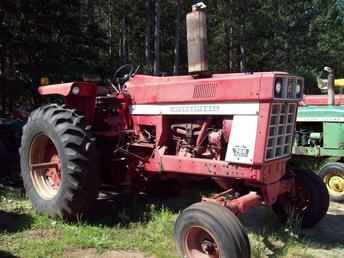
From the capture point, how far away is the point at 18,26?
39.8 feet

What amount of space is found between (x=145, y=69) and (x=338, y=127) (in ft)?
52.7

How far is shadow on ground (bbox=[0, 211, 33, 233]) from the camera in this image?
512 centimetres

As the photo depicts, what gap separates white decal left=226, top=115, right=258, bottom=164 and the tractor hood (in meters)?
3.58

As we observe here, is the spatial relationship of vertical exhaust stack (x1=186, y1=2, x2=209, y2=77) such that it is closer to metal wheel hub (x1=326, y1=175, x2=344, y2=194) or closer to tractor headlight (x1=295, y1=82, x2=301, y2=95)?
tractor headlight (x1=295, y1=82, x2=301, y2=95)

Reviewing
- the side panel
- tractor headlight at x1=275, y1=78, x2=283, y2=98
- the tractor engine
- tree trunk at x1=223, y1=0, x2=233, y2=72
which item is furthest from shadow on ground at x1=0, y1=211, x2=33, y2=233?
tree trunk at x1=223, y1=0, x2=233, y2=72

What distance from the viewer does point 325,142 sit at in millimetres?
7695

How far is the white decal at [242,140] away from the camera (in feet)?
14.4

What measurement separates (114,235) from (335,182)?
3.71m

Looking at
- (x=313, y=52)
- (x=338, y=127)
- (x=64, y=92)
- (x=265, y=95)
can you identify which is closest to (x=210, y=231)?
(x=265, y=95)

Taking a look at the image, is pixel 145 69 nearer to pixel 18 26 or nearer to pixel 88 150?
pixel 18 26

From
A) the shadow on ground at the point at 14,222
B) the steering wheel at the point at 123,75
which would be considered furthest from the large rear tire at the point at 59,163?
the steering wheel at the point at 123,75

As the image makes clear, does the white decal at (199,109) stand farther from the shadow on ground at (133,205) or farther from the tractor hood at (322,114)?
the tractor hood at (322,114)

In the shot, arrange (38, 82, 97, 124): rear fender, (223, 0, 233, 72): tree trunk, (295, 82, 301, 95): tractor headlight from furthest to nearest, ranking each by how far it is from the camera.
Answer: (223, 0, 233, 72): tree trunk, (38, 82, 97, 124): rear fender, (295, 82, 301, 95): tractor headlight

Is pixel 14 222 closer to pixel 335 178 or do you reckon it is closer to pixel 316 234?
pixel 316 234
